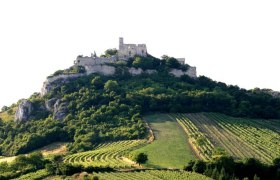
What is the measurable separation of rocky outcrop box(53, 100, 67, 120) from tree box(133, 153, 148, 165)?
101ft

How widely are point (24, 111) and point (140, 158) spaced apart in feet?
129

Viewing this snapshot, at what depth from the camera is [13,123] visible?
107 meters

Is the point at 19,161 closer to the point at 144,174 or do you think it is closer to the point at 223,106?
the point at 144,174

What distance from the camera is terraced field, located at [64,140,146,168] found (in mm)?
73812

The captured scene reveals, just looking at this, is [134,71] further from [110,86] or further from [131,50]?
[110,86]

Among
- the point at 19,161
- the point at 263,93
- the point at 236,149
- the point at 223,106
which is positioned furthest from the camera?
the point at 263,93

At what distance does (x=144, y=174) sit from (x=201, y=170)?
7917 mm

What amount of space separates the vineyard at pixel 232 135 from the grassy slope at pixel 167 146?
1445 millimetres

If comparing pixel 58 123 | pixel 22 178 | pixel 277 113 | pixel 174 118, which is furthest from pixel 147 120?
pixel 22 178

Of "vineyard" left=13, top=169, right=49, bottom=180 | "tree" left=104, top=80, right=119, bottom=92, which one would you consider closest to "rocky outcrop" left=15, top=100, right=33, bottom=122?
"tree" left=104, top=80, right=119, bottom=92

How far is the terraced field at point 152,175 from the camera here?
66.3 metres

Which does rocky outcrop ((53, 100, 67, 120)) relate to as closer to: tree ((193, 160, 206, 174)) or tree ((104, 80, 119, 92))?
tree ((104, 80, 119, 92))

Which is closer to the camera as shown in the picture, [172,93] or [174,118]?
[174,118]

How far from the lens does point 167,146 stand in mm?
83250
